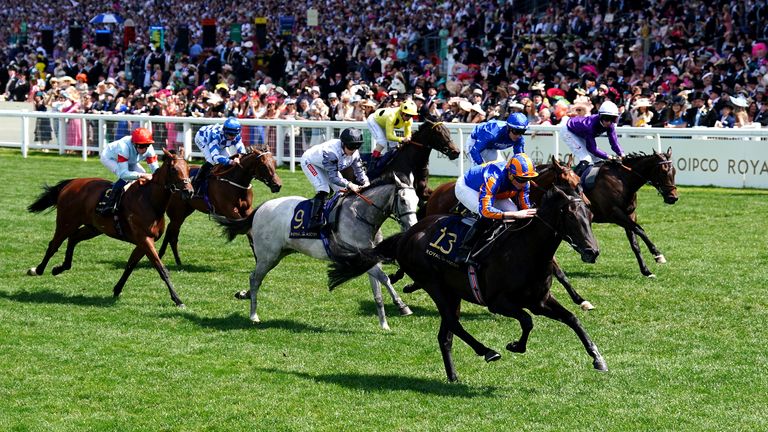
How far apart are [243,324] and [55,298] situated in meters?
2.29

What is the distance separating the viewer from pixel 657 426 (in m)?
6.98

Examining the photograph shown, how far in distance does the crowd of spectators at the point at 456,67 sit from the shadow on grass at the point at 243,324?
881cm

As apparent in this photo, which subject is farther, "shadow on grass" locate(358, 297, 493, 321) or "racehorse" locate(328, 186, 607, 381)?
"shadow on grass" locate(358, 297, 493, 321)

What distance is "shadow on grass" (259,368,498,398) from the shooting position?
7871 mm

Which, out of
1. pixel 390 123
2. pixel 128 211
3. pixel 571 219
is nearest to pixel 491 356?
pixel 571 219

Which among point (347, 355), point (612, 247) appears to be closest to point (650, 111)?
point (612, 247)

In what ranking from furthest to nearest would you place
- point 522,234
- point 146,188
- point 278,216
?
point 146,188
point 278,216
point 522,234

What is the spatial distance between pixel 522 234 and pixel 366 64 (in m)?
21.7

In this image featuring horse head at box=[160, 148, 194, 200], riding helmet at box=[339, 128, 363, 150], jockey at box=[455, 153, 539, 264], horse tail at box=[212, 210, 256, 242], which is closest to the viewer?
jockey at box=[455, 153, 539, 264]

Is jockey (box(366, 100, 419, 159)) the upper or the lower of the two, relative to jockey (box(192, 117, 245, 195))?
upper

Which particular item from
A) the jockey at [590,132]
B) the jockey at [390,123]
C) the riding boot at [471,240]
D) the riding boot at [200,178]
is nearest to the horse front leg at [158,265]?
the riding boot at [200,178]

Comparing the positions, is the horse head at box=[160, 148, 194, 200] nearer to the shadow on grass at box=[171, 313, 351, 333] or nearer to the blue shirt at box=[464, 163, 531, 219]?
the shadow on grass at box=[171, 313, 351, 333]

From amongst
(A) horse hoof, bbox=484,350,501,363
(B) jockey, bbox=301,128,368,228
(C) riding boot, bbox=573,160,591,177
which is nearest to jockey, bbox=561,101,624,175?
(C) riding boot, bbox=573,160,591,177

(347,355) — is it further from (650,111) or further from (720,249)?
(650,111)
